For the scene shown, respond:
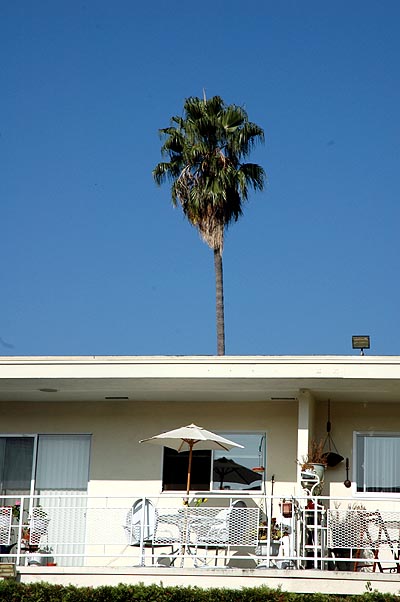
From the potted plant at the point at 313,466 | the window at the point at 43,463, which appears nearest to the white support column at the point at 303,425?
the potted plant at the point at 313,466

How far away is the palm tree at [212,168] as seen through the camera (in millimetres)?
29469

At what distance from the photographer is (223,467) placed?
17797 mm

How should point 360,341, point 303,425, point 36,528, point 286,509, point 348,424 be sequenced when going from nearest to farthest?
point 286,509 → point 36,528 → point 303,425 → point 348,424 → point 360,341

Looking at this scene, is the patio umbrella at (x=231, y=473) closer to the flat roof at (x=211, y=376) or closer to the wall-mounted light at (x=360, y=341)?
the flat roof at (x=211, y=376)

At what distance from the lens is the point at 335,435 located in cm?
1748

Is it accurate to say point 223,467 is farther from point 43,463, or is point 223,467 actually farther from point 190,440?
point 43,463

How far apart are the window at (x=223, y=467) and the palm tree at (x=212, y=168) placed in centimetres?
1149

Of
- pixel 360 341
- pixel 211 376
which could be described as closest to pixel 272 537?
pixel 211 376

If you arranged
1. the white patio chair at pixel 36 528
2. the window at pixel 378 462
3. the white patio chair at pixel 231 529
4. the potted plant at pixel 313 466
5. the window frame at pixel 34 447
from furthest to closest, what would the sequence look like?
1. the window frame at pixel 34 447
2. the window at pixel 378 462
3. the potted plant at pixel 313 466
4. the white patio chair at pixel 36 528
5. the white patio chair at pixel 231 529

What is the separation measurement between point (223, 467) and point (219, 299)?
12.0m

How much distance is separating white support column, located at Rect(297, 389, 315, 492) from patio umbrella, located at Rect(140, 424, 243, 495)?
105 centimetres

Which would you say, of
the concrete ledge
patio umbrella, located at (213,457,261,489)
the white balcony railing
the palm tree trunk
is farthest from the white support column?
the palm tree trunk

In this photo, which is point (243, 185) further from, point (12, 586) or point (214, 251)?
point (12, 586)

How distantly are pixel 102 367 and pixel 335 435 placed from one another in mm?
4078
